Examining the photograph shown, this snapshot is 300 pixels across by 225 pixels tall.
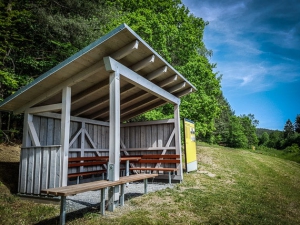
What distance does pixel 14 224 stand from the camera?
3.97m

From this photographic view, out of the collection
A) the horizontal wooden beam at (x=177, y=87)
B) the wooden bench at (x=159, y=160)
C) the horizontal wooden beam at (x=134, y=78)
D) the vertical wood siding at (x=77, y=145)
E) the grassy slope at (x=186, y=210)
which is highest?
the horizontal wooden beam at (x=177, y=87)

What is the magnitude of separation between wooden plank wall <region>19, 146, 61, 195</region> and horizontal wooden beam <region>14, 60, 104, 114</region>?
1.27 metres

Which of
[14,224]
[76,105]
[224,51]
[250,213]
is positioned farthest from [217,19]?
[14,224]

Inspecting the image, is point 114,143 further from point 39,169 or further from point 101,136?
point 101,136

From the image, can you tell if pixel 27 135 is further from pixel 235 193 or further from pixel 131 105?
pixel 235 193

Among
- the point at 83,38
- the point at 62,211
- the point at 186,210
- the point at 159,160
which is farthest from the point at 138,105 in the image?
the point at 62,211

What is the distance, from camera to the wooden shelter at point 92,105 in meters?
5.16

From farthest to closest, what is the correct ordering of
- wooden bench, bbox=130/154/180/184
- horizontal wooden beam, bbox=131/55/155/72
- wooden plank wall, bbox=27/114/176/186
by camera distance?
wooden bench, bbox=130/154/180/184 → wooden plank wall, bbox=27/114/176/186 → horizontal wooden beam, bbox=131/55/155/72

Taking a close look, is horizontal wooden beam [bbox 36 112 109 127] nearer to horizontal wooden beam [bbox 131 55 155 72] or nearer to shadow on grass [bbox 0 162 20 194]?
shadow on grass [bbox 0 162 20 194]

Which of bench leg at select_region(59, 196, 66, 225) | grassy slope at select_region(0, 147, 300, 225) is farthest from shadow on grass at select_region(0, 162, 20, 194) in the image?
bench leg at select_region(59, 196, 66, 225)

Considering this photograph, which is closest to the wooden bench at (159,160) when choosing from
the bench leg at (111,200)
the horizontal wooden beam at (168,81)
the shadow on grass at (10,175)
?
the horizontal wooden beam at (168,81)

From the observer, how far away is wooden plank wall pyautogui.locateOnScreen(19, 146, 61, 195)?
5.38m

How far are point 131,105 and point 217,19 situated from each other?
53.0 feet

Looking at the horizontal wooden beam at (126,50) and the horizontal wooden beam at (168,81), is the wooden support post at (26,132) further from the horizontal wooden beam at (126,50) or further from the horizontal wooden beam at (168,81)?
the horizontal wooden beam at (168,81)
